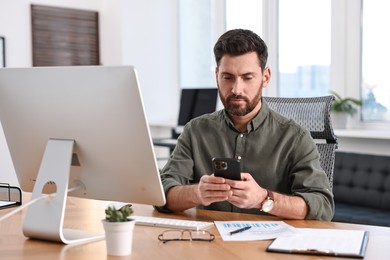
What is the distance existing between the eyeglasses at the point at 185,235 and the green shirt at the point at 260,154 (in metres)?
0.36

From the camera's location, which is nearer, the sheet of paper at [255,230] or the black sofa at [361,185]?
the sheet of paper at [255,230]

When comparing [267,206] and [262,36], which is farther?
[262,36]

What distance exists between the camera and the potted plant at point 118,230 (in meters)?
1.34

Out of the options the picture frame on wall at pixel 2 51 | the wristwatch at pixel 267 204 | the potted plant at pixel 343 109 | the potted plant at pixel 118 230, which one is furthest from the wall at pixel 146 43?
the potted plant at pixel 118 230

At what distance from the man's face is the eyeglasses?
1.75 feet

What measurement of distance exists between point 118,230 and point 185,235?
10.8 inches

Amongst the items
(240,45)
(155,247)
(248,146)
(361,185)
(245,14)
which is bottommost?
(361,185)

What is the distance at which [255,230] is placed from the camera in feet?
5.23

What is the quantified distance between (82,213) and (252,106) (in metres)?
0.69

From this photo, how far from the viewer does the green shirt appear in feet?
6.21

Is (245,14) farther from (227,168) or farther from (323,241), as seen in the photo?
(323,241)

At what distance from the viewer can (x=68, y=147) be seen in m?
1.53

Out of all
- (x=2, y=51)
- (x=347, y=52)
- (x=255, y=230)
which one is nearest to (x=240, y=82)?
(x=255, y=230)

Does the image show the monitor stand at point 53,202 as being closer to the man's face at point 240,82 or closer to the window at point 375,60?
the man's face at point 240,82
